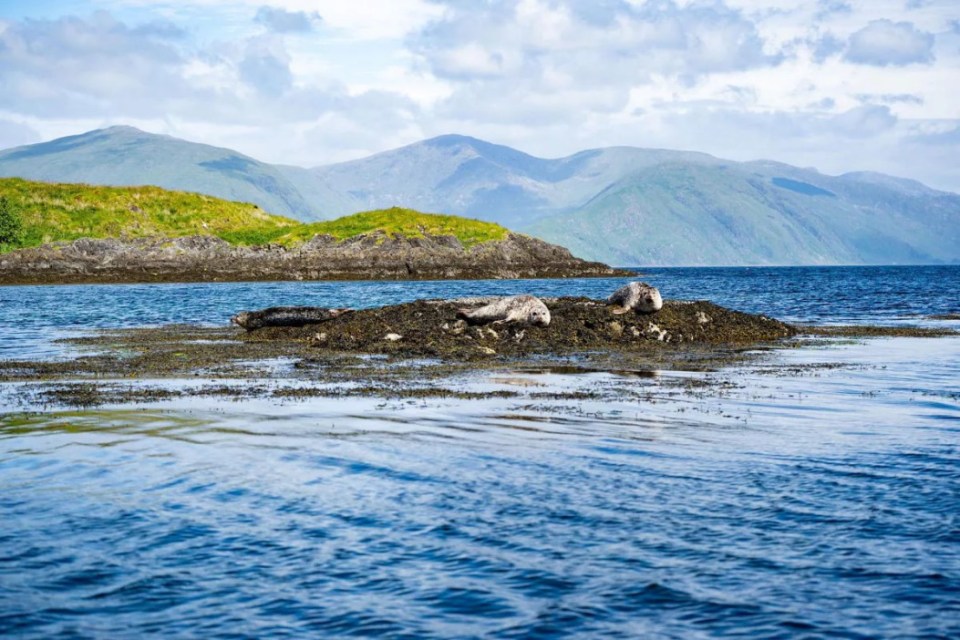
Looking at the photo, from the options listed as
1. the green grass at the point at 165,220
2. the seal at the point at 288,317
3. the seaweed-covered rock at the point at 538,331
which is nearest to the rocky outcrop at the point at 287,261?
the green grass at the point at 165,220

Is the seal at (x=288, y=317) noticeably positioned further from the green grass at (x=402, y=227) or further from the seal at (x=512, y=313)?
the green grass at (x=402, y=227)

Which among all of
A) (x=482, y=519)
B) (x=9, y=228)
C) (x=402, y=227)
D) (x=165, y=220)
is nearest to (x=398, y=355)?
(x=482, y=519)

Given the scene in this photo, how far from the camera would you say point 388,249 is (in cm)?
13762

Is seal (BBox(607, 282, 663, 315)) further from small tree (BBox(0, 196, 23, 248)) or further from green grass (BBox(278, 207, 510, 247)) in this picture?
small tree (BBox(0, 196, 23, 248))

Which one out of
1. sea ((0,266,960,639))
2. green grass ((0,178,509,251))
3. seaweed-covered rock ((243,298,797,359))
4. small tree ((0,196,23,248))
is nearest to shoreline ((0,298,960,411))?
seaweed-covered rock ((243,298,797,359))

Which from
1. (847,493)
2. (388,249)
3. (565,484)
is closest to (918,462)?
(847,493)

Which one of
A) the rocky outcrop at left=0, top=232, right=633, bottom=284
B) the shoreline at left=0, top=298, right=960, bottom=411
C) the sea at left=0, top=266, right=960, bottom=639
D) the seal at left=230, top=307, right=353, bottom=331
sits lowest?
the sea at left=0, top=266, right=960, bottom=639

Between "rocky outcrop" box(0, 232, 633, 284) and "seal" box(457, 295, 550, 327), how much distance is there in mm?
87610

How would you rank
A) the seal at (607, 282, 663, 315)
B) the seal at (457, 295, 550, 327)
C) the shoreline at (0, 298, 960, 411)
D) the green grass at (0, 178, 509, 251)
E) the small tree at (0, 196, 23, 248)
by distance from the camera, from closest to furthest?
the shoreline at (0, 298, 960, 411)
the seal at (457, 295, 550, 327)
the seal at (607, 282, 663, 315)
the small tree at (0, 196, 23, 248)
the green grass at (0, 178, 509, 251)

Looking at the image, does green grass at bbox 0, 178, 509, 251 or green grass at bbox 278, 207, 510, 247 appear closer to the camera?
green grass at bbox 0, 178, 509, 251

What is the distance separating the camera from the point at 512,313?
36.6m

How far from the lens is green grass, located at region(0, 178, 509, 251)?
13462 cm

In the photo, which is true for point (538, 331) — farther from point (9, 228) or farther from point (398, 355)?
point (9, 228)

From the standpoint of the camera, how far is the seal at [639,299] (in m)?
38.3
